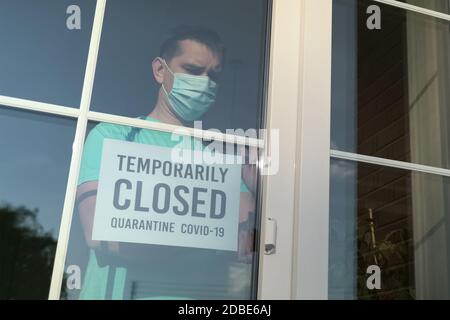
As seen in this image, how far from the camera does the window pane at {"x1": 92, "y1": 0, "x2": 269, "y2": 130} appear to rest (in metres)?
1.74

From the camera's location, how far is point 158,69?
1.78 metres

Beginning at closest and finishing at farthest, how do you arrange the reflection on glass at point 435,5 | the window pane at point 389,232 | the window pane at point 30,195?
the window pane at point 30,195 → the window pane at point 389,232 → the reflection on glass at point 435,5

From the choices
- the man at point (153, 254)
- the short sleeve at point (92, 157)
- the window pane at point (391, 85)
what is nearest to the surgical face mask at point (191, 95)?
the man at point (153, 254)

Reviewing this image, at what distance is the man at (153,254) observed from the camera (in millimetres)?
1525

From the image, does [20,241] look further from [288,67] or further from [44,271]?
[288,67]

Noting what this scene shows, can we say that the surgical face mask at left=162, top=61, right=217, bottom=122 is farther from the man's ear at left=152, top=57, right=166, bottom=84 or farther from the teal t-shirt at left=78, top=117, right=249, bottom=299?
the teal t-shirt at left=78, top=117, right=249, bottom=299

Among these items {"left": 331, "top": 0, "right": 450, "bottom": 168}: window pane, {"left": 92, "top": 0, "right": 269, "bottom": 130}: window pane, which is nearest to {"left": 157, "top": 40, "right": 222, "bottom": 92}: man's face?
{"left": 92, "top": 0, "right": 269, "bottom": 130}: window pane

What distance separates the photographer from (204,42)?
186 centimetres

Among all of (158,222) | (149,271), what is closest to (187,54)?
(158,222)

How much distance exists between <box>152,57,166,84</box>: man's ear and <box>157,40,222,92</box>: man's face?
0.03 m

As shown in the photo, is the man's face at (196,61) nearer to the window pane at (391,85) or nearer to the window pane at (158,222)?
the window pane at (158,222)

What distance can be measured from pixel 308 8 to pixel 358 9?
11.1 inches

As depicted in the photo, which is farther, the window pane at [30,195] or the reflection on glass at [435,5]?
the reflection on glass at [435,5]
